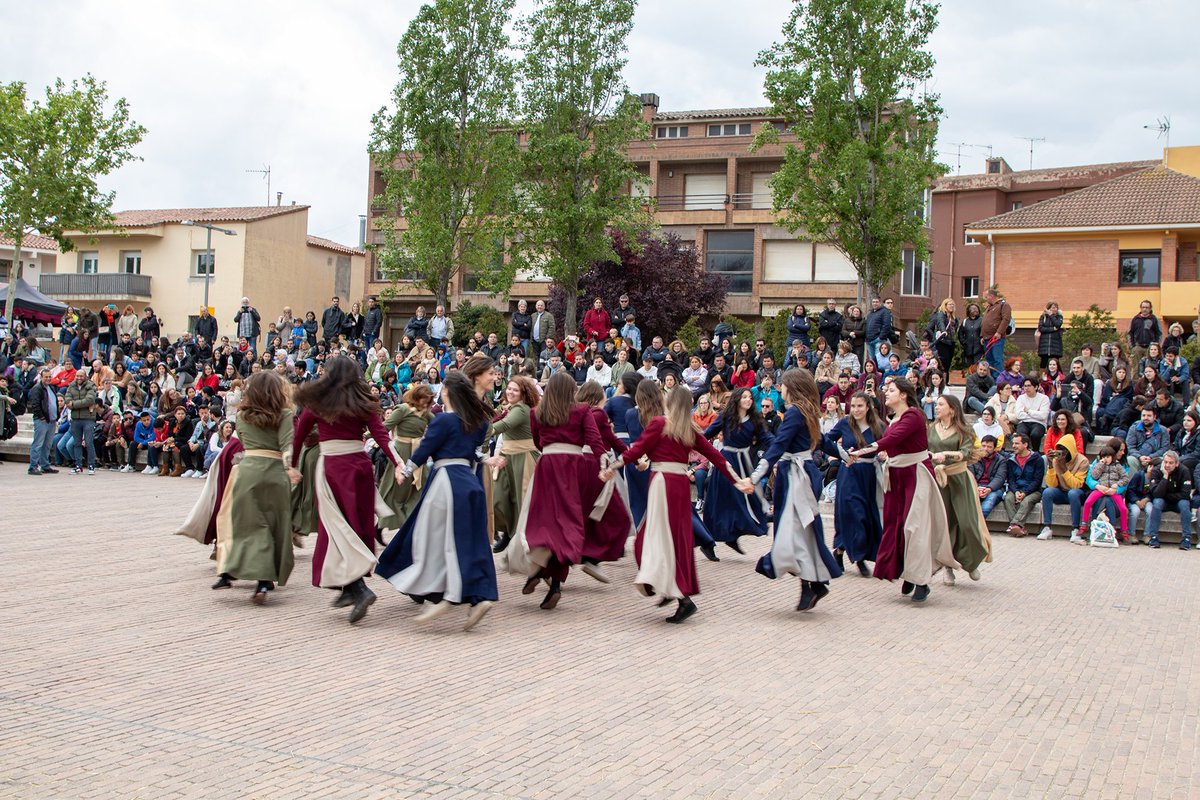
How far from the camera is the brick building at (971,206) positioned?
51.8 metres

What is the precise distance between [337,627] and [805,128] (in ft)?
73.7

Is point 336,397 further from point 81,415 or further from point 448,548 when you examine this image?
point 81,415

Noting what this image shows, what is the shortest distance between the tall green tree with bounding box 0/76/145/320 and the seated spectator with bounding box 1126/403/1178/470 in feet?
93.3

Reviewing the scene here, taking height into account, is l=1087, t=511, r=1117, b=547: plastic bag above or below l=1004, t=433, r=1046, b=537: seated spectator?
below

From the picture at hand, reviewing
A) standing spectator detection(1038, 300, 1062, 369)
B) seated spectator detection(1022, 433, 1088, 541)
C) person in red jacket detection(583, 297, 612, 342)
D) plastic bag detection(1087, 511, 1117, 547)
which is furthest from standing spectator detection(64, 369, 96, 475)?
standing spectator detection(1038, 300, 1062, 369)

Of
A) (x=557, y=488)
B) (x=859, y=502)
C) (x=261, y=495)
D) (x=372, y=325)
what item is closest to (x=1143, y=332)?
(x=859, y=502)

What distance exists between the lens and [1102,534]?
1528 cm

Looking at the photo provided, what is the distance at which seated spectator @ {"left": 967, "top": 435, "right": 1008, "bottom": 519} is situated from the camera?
16.3 m

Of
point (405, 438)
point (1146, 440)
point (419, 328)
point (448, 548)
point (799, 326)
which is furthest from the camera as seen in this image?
point (419, 328)

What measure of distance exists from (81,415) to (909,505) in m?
18.3

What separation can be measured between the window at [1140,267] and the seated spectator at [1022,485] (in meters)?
22.4

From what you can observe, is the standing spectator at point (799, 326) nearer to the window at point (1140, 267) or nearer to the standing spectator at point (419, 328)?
the standing spectator at point (419, 328)

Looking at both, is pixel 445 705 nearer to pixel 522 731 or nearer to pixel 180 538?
pixel 522 731

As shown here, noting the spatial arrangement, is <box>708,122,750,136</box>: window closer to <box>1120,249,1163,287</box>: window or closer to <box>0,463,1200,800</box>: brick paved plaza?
<box>1120,249,1163,287</box>: window
